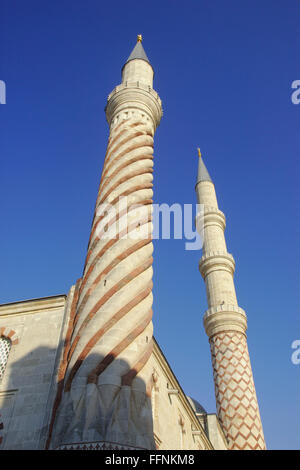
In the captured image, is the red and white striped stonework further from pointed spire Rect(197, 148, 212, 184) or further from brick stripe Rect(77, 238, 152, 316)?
brick stripe Rect(77, 238, 152, 316)

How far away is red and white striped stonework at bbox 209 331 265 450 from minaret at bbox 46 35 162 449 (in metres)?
8.08

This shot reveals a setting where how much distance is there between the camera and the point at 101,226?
6277 mm

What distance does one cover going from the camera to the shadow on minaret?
427 cm

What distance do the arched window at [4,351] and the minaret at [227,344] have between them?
27.1ft

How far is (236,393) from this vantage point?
40.9 feet

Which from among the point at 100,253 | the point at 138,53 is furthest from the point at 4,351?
the point at 138,53

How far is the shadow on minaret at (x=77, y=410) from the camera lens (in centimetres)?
427

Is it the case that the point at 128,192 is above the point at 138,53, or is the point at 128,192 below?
below

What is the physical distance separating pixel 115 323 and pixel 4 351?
2414mm

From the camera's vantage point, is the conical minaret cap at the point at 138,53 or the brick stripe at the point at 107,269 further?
the conical minaret cap at the point at 138,53

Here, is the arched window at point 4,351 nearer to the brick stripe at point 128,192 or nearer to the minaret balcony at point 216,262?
the brick stripe at point 128,192

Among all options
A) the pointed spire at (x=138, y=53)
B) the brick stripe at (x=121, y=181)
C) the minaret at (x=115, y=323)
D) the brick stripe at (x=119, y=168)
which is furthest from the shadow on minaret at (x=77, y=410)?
the pointed spire at (x=138, y=53)

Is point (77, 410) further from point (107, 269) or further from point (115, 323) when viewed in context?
point (107, 269)
